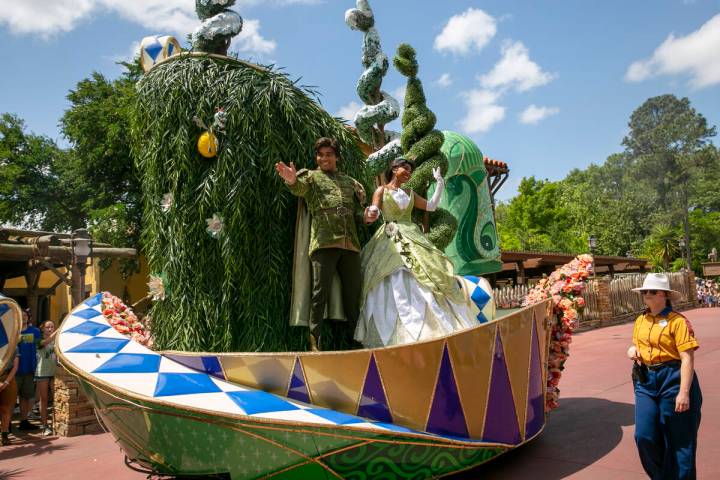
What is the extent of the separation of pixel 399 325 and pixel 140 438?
5.14ft

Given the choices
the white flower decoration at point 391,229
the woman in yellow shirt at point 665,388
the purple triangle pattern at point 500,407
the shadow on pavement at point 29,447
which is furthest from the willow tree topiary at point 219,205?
the shadow on pavement at point 29,447

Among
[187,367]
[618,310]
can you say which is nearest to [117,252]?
[187,367]

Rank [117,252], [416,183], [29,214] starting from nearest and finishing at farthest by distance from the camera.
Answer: [416,183] < [117,252] < [29,214]

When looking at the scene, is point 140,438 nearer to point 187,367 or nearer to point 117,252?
point 187,367

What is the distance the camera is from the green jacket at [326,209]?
3312 mm

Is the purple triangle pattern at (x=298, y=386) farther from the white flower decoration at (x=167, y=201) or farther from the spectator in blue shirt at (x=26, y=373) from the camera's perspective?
the spectator in blue shirt at (x=26, y=373)

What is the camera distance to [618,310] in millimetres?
17297

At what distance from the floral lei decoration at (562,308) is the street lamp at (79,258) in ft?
19.0

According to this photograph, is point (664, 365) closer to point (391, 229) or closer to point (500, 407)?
point (500, 407)

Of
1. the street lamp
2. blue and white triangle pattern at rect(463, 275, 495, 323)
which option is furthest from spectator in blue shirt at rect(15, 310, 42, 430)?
blue and white triangle pattern at rect(463, 275, 495, 323)

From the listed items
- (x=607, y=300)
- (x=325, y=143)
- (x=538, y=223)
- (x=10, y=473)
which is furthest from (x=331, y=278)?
(x=538, y=223)

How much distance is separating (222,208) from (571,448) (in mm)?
2996

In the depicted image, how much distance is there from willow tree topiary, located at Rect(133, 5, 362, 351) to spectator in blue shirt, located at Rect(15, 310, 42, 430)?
423 centimetres

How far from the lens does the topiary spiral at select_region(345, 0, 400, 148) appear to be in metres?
4.82
